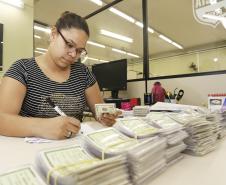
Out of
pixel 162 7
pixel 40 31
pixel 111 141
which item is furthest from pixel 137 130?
pixel 40 31

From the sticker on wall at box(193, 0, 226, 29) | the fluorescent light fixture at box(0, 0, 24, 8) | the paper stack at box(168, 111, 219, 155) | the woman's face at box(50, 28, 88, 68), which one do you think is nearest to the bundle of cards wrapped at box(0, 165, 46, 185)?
the paper stack at box(168, 111, 219, 155)

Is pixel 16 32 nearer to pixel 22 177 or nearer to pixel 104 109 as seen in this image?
pixel 104 109

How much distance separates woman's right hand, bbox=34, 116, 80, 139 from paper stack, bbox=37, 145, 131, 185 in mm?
408

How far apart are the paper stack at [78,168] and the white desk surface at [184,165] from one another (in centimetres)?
9

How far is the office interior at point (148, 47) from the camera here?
0.59 metres

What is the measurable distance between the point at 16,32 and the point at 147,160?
8.75ft

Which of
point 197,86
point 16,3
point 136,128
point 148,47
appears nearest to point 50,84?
point 136,128

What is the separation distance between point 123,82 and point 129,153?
6.43ft

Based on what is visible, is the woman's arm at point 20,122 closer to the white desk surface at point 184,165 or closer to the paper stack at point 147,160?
the white desk surface at point 184,165

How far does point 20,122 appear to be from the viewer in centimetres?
89

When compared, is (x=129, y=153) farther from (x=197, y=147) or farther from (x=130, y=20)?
(x=130, y=20)

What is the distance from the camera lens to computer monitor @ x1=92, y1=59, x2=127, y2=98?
2371 mm

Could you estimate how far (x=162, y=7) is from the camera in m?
4.18

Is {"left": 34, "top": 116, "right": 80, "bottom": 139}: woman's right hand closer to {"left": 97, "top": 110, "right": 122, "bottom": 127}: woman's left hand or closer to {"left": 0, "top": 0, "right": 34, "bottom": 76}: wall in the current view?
{"left": 97, "top": 110, "right": 122, "bottom": 127}: woman's left hand
